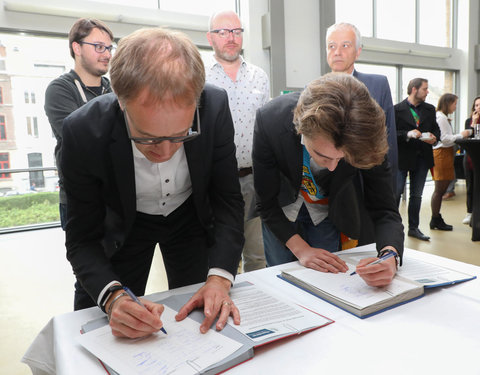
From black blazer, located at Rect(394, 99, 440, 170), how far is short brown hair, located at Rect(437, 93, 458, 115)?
36.5 inches

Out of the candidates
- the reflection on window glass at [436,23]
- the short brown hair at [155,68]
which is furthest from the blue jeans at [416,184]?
the reflection on window glass at [436,23]

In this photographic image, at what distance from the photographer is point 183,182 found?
1102mm

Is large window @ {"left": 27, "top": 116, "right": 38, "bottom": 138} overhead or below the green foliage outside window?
overhead

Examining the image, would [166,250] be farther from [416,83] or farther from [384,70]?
[384,70]

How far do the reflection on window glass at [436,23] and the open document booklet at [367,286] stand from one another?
7116 millimetres

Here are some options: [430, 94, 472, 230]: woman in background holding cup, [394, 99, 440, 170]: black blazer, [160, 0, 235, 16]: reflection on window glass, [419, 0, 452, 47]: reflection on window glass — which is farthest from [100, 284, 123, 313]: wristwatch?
[419, 0, 452, 47]: reflection on window glass

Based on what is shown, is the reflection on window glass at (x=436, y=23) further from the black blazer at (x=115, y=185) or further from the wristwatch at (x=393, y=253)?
the black blazer at (x=115, y=185)

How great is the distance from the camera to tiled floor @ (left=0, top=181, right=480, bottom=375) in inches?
82.3

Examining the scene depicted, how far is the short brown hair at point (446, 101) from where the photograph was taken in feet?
15.0

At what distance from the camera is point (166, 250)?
1.26 meters

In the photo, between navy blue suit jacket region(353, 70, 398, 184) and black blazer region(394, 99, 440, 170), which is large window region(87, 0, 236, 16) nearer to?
black blazer region(394, 99, 440, 170)

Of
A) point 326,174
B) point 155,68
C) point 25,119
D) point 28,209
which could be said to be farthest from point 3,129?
point 155,68

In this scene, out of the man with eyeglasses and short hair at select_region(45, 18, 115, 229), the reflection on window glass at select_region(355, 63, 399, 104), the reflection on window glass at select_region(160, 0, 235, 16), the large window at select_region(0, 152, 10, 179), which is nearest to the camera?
the man with eyeglasses and short hair at select_region(45, 18, 115, 229)

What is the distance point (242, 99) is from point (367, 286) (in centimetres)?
144
